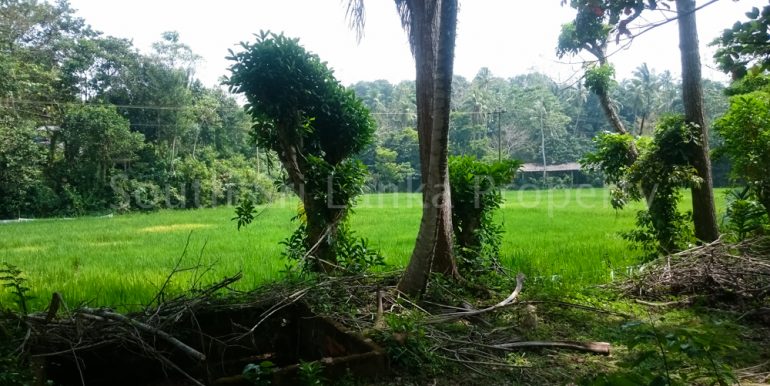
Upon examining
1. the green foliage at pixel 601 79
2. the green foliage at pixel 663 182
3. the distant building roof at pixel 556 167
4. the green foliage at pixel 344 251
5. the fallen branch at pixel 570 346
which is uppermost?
the green foliage at pixel 601 79

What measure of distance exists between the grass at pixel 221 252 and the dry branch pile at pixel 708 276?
574mm

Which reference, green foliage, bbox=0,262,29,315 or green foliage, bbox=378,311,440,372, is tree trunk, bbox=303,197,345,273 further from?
green foliage, bbox=0,262,29,315

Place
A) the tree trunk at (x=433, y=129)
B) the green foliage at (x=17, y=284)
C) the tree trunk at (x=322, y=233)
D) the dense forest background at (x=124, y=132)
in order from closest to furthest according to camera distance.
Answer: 1. the green foliage at (x=17, y=284)
2. the tree trunk at (x=433, y=129)
3. the tree trunk at (x=322, y=233)
4. the dense forest background at (x=124, y=132)

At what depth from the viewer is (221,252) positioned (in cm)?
898

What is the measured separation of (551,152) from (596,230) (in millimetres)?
27263

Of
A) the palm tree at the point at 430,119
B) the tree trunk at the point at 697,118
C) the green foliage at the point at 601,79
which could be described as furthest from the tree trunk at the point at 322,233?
the green foliage at the point at 601,79

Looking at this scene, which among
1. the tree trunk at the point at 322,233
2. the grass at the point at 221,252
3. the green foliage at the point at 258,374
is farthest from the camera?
the grass at the point at 221,252

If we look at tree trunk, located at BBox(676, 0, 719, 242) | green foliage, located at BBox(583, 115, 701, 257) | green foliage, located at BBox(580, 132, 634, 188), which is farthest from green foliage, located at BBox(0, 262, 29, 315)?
tree trunk, located at BBox(676, 0, 719, 242)

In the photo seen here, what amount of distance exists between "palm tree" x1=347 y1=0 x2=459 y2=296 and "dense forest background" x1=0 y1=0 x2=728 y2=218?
42.6ft

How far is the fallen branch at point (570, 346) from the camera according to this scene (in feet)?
11.1

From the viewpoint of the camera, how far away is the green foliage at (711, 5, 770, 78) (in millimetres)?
2105

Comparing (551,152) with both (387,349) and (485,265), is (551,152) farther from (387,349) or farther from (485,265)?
(387,349)

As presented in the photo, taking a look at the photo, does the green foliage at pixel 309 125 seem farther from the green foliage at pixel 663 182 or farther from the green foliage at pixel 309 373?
the green foliage at pixel 663 182

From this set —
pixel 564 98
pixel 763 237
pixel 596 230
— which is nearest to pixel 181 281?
pixel 763 237
